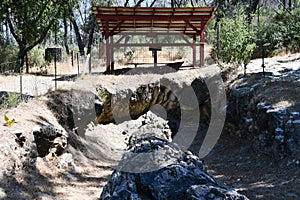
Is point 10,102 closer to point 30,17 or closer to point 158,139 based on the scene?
point 158,139

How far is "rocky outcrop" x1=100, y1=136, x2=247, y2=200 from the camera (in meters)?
5.35

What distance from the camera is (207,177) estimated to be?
5.93 metres

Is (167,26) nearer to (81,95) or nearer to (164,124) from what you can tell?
(164,124)

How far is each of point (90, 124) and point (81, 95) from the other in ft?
3.42

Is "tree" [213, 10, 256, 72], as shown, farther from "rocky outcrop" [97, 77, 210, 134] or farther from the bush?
the bush

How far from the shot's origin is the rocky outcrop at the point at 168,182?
5348 mm

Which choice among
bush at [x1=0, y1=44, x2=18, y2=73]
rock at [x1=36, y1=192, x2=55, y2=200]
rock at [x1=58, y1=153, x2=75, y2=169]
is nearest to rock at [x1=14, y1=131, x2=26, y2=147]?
rock at [x1=36, y1=192, x2=55, y2=200]

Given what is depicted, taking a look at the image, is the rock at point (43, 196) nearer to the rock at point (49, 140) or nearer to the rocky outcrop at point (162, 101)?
the rock at point (49, 140)

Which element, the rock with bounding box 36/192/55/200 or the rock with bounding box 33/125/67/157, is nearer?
the rock with bounding box 36/192/55/200

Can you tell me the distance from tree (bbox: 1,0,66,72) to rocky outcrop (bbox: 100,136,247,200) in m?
12.4

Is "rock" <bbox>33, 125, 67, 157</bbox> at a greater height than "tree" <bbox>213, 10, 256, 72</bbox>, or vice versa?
"tree" <bbox>213, 10, 256, 72</bbox>

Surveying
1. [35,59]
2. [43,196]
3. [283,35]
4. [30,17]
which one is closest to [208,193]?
[43,196]

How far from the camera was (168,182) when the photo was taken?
Result: 5.76 metres

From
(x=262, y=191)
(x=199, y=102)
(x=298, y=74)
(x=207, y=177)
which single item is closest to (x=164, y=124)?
(x=199, y=102)
